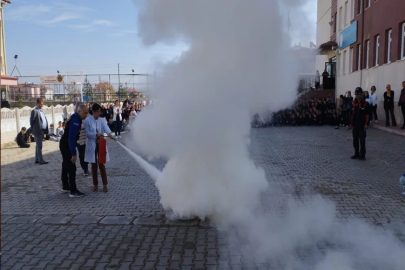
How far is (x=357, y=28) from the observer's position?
2441cm

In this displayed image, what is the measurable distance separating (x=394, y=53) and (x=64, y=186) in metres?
16.7

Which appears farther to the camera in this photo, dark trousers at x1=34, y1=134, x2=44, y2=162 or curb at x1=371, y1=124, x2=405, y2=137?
curb at x1=371, y1=124, x2=405, y2=137

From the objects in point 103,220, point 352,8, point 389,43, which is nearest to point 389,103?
point 389,43

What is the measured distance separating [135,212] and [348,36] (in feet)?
81.0

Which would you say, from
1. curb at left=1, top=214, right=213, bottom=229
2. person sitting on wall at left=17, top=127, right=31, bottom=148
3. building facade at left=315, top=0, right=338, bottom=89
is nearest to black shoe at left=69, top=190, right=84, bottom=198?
curb at left=1, top=214, right=213, bottom=229

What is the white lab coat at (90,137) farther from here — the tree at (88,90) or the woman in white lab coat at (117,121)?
the tree at (88,90)

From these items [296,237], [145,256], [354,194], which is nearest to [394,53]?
[354,194]

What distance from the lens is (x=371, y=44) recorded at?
861 inches

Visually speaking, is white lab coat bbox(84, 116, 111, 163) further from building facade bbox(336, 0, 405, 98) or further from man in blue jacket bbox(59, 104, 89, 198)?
building facade bbox(336, 0, 405, 98)

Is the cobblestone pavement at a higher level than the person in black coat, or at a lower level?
lower

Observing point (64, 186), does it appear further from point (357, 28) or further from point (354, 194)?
point (357, 28)

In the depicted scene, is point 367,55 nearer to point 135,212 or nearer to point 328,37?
point 328,37

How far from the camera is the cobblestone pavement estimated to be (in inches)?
174

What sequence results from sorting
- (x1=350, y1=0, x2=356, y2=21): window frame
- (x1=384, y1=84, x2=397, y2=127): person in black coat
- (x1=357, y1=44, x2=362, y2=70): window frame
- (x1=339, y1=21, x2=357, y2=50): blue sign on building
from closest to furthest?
(x1=384, y1=84, x2=397, y2=127): person in black coat → (x1=357, y1=44, x2=362, y2=70): window frame → (x1=339, y1=21, x2=357, y2=50): blue sign on building → (x1=350, y1=0, x2=356, y2=21): window frame
